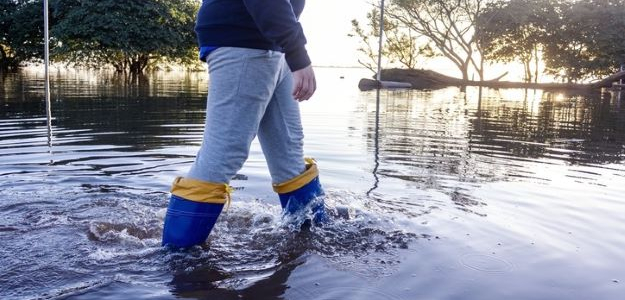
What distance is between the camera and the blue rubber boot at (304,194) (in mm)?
2545

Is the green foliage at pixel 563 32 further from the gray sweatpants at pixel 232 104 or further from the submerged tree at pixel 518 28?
the gray sweatpants at pixel 232 104

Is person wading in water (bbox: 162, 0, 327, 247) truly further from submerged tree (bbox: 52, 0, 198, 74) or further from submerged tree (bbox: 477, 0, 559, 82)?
submerged tree (bbox: 477, 0, 559, 82)

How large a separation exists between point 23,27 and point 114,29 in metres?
9.73

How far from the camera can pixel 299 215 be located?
258cm

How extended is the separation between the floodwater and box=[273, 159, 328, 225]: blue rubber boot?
9cm

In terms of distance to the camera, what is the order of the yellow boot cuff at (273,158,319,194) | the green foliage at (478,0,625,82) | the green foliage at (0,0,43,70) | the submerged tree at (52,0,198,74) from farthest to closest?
the green foliage at (0,0,43,70), the green foliage at (478,0,625,82), the submerged tree at (52,0,198,74), the yellow boot cuff at (273,158,319,194)

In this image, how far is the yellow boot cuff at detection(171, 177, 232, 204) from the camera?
212 centimetres

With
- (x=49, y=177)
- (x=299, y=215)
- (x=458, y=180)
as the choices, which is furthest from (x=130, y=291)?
(x=458, y=180)

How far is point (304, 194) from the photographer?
257 centimetres

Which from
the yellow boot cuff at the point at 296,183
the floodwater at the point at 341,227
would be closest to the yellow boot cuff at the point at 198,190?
the floodwater at the point at 341,227

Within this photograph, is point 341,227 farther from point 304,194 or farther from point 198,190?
point 198,190

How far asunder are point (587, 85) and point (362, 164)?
22.3 meters

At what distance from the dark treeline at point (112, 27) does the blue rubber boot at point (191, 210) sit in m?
23.9

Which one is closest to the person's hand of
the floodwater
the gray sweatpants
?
the gray sweatpants
